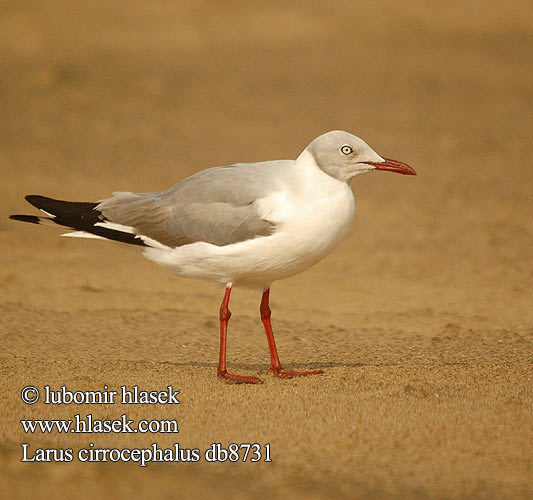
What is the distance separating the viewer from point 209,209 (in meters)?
6.06

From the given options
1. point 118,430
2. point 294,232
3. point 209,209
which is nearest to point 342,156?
point 294,232

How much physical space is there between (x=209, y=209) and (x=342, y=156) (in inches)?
36.4

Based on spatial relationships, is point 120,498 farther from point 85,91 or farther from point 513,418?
point 85,91

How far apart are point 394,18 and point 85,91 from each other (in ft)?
24.6

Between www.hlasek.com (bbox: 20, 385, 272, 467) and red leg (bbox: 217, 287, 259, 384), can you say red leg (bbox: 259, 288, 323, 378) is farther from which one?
www.hlasek.com (bbox: 20, 385, 272, 467)

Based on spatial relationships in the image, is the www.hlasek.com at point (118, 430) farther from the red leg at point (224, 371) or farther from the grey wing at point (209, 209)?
the grey wing at point (209, 209)

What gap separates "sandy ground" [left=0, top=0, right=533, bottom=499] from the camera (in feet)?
16.1

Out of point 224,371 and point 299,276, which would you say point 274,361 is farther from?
point 299,276

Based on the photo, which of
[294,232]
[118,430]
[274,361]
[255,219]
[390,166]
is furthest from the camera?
[274,361]

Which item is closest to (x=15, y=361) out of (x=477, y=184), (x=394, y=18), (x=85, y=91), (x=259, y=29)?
(x=477, y=184)

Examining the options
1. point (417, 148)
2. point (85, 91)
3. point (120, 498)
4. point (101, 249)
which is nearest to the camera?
point (120, 498)

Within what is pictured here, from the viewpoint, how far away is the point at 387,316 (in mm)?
8227

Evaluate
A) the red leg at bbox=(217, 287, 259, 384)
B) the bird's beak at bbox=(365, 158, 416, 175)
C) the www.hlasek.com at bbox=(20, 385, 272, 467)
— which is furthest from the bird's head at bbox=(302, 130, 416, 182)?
the www.hlasek.com at bbox=(20, 385, 272, 467)

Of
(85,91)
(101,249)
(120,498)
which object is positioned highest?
(85,91)
